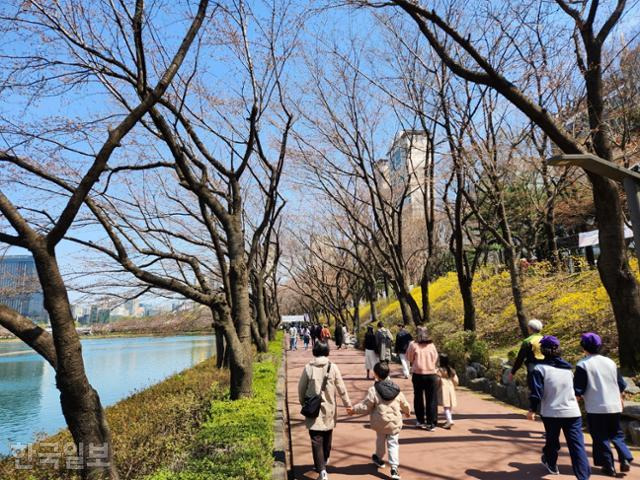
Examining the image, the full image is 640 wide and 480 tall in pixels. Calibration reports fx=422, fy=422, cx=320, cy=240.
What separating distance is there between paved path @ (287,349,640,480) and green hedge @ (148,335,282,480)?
709 mm

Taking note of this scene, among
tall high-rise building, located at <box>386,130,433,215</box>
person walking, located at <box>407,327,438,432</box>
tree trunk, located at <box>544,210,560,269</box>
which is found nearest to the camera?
person walking, located at <box>407,327,438,432</box>

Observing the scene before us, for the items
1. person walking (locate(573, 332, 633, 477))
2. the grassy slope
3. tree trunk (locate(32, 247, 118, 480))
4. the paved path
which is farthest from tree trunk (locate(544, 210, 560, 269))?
tree trunk (locate(32, 247, 118, 480))

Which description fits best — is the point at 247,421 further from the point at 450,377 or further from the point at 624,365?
the point at 624,365

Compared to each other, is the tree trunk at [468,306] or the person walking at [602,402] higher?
the tree trunk at [468,306]

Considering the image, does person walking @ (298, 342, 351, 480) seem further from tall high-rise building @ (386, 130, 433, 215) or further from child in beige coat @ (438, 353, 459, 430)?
tall high-rise building @ (386, 130, 433, 215)

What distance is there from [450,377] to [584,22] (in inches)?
243

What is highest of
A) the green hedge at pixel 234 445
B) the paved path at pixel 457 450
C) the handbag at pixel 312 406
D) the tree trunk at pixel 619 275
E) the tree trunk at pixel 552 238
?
the tree trunk at pixel 552 238

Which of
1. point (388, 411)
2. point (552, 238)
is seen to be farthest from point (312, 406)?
point (552, 238)

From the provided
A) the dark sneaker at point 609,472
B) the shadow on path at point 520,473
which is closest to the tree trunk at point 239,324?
the shadow on path at point 520,473

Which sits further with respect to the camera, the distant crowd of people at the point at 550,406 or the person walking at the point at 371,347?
the person walking at the point at 371,347

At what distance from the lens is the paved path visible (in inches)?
180

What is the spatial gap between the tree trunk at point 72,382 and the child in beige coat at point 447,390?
4.38 m

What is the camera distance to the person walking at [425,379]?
6.23 meters

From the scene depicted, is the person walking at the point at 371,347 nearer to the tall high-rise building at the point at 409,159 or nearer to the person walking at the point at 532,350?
A: the person walking at the point at 532,350
